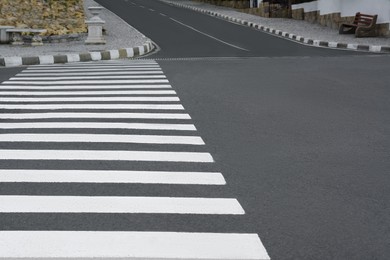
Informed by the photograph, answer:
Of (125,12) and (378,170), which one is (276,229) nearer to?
(378,170)


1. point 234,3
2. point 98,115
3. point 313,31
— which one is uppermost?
point 234,3

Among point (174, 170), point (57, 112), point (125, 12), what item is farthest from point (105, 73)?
point (125, 12)

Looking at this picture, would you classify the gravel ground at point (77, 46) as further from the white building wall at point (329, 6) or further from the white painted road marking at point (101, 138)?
the white painted road marking at point (101, 138)

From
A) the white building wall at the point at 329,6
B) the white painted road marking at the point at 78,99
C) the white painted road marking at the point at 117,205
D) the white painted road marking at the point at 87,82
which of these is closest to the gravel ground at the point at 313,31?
the white building wall at the point at 329,6

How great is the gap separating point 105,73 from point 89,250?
977 centimetres

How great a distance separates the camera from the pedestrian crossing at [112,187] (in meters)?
3.72

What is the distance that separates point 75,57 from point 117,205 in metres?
12.8

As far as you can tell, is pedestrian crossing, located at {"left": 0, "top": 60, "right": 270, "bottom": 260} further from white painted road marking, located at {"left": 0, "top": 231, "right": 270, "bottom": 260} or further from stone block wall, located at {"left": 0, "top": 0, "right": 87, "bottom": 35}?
stone block wall, located at {"left": 0, "top": 0, "right": 87, "bottom": 35}

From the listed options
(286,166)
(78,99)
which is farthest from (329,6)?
(286,166)

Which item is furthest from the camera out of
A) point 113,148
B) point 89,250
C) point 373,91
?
point 373,91

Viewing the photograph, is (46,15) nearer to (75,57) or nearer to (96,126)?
(75,57)

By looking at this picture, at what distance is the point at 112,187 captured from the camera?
4.90 metres

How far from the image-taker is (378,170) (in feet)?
17.8

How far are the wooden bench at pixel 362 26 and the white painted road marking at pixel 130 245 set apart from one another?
2179cm
